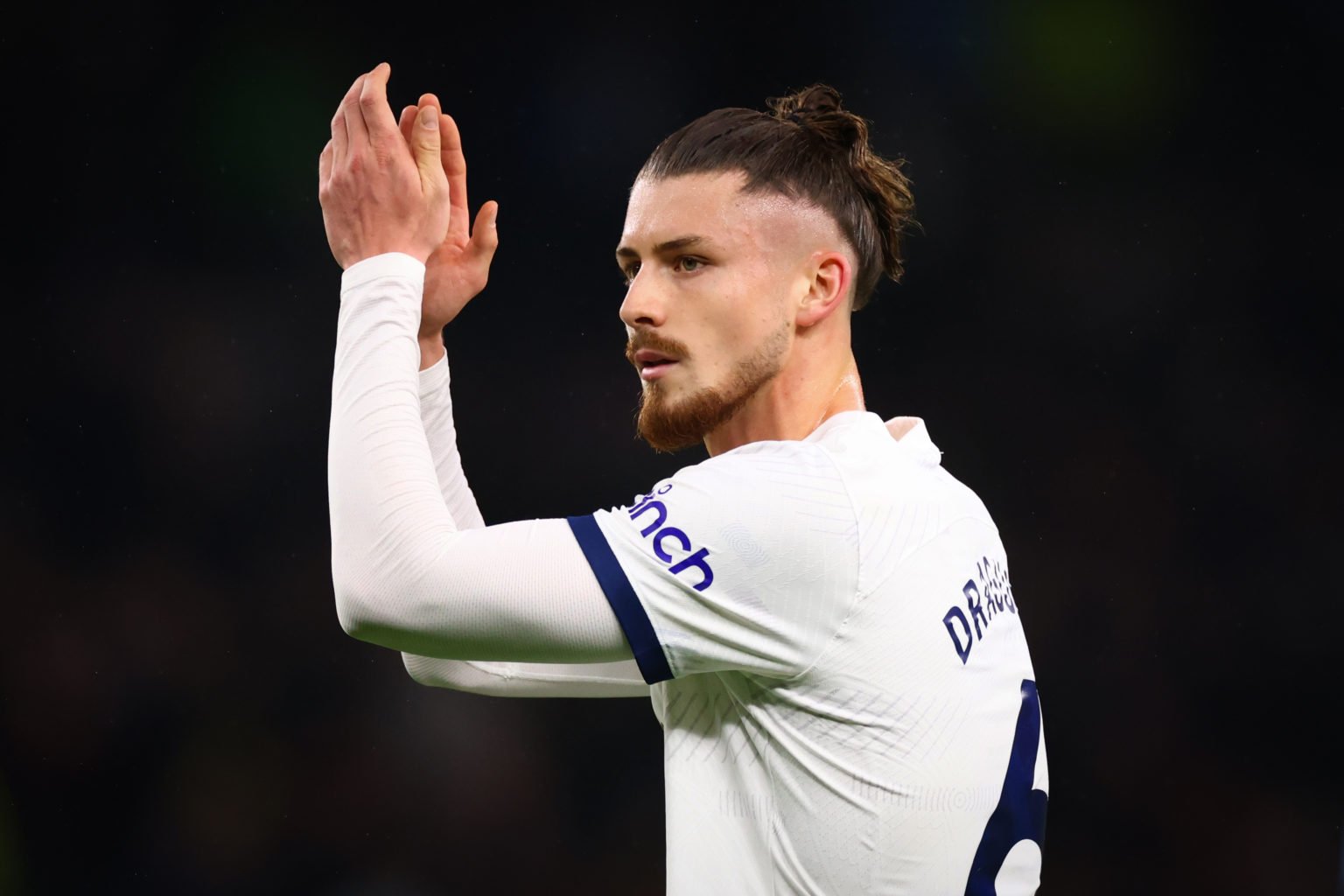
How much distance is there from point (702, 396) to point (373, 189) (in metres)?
0.45

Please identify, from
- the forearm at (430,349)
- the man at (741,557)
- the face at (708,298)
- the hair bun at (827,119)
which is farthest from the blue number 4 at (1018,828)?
the forearm at (430,349)

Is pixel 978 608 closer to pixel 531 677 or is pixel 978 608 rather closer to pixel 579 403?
pixel 531 677

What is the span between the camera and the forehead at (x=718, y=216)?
162 centimetres

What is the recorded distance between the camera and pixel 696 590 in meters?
1.32

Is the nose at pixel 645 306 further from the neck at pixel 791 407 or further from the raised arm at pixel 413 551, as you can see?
the raised arm at pixel 413 551

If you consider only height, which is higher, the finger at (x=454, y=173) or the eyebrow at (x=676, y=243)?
the finger at (x=454, y=173)

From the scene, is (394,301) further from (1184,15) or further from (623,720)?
(1184,15)

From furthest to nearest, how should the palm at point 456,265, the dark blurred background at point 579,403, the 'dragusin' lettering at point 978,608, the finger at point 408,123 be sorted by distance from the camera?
the dark blurred background at point 579,403 → the palm at point 456,265 → the finger at point 408,123 → the 'dragusin' lettering at point 978,608

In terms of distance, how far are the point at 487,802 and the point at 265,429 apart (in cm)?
130

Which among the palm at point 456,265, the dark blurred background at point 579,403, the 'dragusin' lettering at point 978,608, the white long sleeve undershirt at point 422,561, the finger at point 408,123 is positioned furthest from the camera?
the dark blurred background at point 579,403

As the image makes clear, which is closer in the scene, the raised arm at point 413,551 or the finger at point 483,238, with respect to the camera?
the raised arm at point 413,551

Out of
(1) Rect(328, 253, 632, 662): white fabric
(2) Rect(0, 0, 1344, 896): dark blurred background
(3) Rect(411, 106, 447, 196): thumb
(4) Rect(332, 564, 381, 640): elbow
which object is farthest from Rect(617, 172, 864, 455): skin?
(2) Rect(0, 0, 1344, 896): dark blurred background

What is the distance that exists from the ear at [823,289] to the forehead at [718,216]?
0.13 feet

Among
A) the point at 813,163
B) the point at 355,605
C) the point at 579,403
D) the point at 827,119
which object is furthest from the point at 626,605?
the point at 579,403
